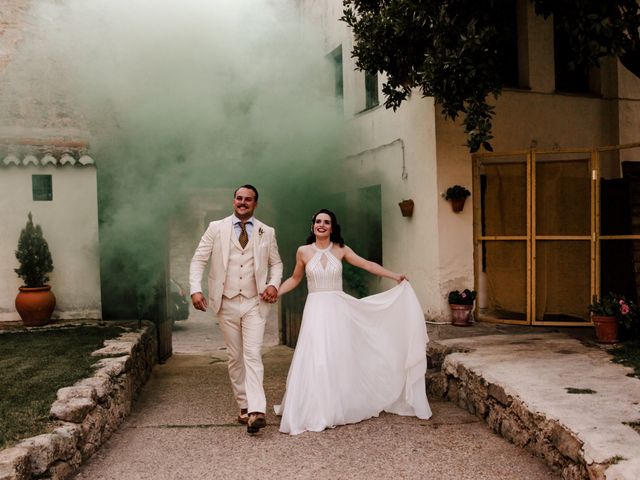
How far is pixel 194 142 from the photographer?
378 inches

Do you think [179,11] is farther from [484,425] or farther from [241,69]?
[484,425]

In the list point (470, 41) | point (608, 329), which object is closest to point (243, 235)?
point (470, 41)

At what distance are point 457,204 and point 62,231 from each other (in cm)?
652

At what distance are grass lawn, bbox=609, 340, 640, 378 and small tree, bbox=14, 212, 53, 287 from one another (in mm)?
8347

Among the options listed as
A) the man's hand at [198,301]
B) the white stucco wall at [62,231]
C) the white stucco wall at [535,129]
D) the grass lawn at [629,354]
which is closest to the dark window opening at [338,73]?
the white stucco wall at [535,129]

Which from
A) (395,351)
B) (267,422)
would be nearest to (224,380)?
(267,422)

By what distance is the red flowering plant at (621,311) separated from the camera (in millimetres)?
6320

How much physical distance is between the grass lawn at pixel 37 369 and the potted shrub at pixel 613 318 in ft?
17.4

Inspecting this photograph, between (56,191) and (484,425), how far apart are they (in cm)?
804

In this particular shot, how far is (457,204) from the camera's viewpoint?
7988 mm

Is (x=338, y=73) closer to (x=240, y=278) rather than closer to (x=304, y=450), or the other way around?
(x=240, y=278)

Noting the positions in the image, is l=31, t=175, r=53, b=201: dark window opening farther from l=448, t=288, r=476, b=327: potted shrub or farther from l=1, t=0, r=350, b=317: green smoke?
l=448, t=288, r=476, b=327: potted shrub

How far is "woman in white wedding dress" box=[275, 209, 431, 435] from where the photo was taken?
4906 mm

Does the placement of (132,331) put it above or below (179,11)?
below
